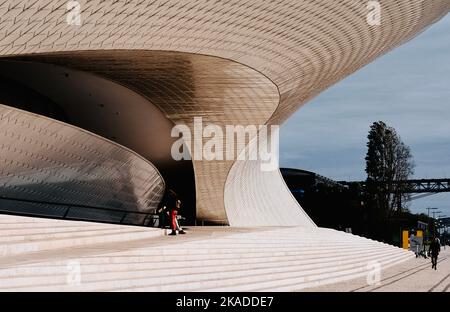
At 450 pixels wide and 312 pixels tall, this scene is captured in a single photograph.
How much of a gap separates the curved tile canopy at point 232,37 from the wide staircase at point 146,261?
3.96 m

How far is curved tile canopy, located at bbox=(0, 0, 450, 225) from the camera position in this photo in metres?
14.8

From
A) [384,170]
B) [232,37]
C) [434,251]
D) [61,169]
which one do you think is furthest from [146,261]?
[384,170]

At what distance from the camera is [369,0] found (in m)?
21.2

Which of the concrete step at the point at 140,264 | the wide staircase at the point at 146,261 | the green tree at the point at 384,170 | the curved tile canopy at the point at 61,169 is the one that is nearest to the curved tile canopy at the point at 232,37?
the curved tile canopy at the point at 61,169

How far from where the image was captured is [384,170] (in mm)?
58188

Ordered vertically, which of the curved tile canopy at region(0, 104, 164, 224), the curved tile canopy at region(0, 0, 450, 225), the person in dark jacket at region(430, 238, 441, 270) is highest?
the curved tile canopy at region(0, 0, 450, 225)

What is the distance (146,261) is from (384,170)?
158 ft

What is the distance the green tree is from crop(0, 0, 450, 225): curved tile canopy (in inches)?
1010

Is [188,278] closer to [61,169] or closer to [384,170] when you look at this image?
[61,169]

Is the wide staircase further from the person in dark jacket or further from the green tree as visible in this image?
the green tree

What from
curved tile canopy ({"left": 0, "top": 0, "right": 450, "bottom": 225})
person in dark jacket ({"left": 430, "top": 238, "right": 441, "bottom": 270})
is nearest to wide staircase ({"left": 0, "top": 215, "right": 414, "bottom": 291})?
person in dark jacket ({"left": 430, "top": 238, "right": 441, "bottom": 270})

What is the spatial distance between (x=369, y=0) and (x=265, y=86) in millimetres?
5321

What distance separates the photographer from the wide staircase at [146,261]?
9812 mm

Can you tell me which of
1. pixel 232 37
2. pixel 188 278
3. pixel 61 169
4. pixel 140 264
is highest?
pixel 232 37
